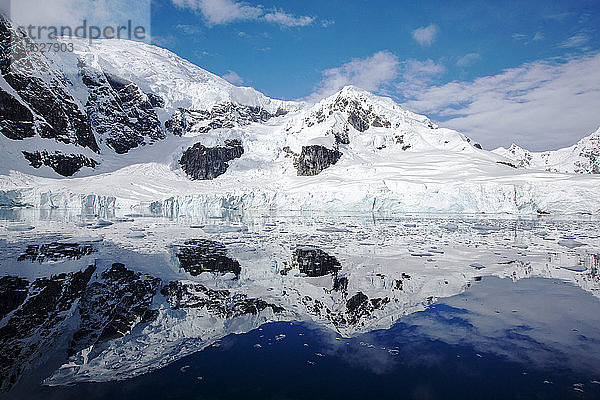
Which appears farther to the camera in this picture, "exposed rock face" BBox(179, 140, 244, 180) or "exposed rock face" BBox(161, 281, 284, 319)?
"exposed rock face" BBox(179, 140, 244, 180)

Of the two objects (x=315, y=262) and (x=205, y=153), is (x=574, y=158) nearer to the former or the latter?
(x=205, y=153)

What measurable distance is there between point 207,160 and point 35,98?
29.8m

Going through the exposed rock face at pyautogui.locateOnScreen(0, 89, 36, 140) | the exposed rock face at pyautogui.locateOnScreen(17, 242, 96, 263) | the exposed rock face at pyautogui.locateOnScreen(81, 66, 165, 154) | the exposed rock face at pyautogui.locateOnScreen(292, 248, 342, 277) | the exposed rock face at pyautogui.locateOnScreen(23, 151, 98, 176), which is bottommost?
the exposed rock face at pyautogui.locateOnScreen(292, 248, 342, 277)

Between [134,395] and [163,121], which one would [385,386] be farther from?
[163,121]

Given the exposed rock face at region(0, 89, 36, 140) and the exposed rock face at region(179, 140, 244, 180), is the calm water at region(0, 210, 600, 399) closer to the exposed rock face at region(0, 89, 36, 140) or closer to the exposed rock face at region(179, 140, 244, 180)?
the exposed rock face at region(179, 140, 244, 180)

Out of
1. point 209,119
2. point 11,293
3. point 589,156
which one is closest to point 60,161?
point 209,119

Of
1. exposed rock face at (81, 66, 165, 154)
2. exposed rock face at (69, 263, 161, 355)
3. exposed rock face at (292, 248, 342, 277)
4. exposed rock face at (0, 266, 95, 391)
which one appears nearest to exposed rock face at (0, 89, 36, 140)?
exposed rock face at (81, 66, 165, 154)

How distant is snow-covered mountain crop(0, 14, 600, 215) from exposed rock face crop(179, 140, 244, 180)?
0.82ft

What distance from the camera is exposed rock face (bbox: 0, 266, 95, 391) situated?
138 inches

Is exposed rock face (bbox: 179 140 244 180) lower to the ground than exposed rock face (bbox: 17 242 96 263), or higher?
higher

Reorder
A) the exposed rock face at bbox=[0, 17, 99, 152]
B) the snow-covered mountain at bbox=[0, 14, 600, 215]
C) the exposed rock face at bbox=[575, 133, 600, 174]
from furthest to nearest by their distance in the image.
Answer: the exposed rock face at bbox=[575, 133, 600, 174] → the exposed rock face at bbox=[0, 17, 99, 152] → the snow-covered mountain at bbox=[0, 14, 600, 215]

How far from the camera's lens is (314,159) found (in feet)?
202

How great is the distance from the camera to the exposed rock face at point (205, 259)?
8188 millimetres

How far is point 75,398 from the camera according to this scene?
9.41ft
